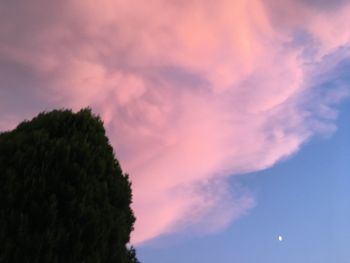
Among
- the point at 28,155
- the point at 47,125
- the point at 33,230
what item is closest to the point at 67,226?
the point at 33,230

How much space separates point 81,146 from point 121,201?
1.45 metres

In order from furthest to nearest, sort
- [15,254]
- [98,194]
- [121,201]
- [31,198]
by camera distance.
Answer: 1. [121,201]
2. [98,194]
3. [31,198]
4. [15,254]

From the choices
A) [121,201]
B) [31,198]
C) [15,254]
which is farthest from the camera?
Result: [121,201]

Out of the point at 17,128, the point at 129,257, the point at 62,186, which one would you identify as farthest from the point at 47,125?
the point at 129,257

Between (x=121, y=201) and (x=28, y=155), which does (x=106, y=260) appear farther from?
(x=28, y=155)

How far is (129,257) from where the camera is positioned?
11031mm

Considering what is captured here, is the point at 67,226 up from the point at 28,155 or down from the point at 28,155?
down

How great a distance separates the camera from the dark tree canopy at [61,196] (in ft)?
30.1

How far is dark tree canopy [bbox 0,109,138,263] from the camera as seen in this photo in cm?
916

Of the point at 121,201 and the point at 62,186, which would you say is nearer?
the point at 62,186

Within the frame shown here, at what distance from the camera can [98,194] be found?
1018 cm

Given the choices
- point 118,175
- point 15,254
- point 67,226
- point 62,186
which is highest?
point 118,175

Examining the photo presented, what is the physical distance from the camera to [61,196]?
9.86m

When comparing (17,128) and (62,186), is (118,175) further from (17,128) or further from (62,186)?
(17,128)
